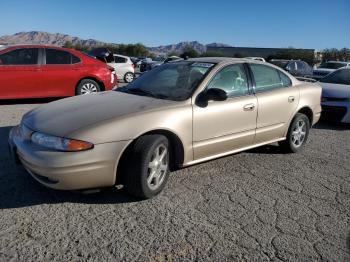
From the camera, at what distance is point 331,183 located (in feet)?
15.3

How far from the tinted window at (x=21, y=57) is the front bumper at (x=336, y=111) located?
21.5ft

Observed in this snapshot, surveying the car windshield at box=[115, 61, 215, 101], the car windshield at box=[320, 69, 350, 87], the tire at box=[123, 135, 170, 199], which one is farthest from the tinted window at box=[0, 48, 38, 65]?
the car windshield at box=[320, 69, 350, 87]

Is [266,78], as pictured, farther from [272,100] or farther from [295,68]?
[295,68]

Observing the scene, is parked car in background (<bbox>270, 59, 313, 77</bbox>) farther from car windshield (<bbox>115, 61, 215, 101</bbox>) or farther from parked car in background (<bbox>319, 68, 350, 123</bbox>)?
car windshield (<bbox>115, 61, 215, 101</bbox>)

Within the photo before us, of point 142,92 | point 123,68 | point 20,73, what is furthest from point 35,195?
A: point 123,68

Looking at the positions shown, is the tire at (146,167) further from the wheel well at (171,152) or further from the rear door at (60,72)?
the rear door at (60,72)

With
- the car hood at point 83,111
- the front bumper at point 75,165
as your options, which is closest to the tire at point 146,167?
the front bumper at point 75,165

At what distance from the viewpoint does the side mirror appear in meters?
4.28

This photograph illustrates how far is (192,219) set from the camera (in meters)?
3.51

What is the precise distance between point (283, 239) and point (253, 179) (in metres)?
1.42

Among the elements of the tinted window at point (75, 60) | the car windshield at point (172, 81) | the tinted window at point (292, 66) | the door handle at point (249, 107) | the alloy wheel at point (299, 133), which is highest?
the tinted window at point (292, 66)

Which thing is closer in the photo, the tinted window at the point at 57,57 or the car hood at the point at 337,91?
the car hood at the point at 337,91

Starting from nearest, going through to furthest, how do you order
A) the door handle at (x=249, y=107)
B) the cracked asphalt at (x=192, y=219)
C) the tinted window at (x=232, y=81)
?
the cracked asphalt at (x=192, y=219) < the tinted window at (x=232, y=81) < the door handle at (x=249, y=107)

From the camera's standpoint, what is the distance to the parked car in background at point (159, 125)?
11.4 ft
